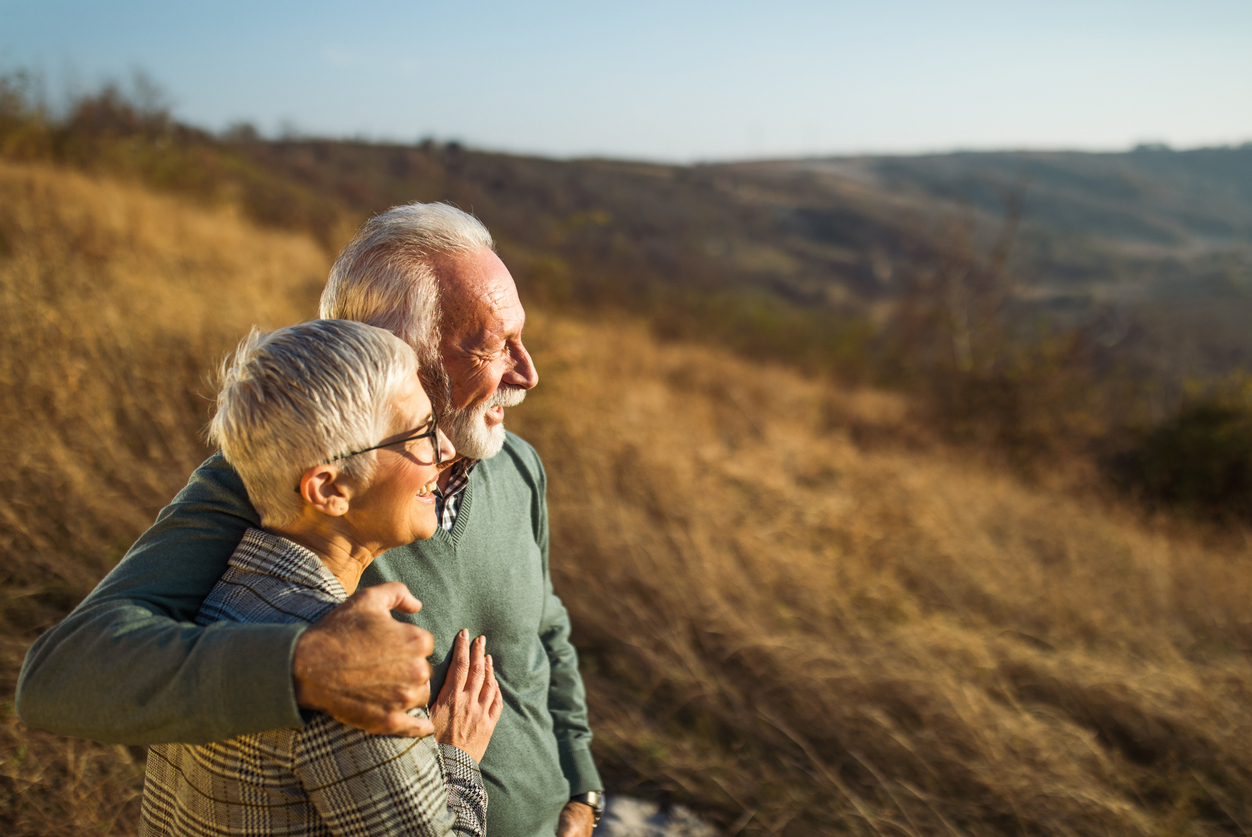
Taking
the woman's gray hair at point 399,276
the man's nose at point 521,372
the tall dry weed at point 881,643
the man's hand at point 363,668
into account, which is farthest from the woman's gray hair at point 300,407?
the tall dry weed at point 881,643

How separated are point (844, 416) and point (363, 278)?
38.6ft

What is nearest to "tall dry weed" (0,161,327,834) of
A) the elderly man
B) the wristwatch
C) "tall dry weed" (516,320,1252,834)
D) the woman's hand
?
the elderly man

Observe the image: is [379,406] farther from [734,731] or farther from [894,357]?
[894,357]

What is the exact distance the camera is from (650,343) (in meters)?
14.3

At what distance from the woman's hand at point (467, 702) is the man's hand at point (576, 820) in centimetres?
57

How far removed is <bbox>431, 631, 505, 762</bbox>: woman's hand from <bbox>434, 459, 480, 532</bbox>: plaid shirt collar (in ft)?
0.89

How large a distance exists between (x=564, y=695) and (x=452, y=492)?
643 millimetres

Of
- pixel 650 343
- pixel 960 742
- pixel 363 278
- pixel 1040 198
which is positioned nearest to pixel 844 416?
pixel 650 343

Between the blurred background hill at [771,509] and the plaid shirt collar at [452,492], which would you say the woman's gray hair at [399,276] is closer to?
the plaid shirt collar at [452,492]

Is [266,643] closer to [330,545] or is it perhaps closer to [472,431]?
[330,545]

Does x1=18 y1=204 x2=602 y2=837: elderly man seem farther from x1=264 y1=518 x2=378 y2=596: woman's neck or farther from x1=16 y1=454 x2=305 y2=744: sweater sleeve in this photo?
x1=264 y1=518 x2=378 y2=596: woman's neck

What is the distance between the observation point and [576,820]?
1.79 metres

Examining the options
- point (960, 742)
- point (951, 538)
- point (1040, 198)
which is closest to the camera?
point (960, 742)

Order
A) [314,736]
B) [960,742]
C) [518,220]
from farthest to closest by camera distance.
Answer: [518,220], [960,742], [314,736]
